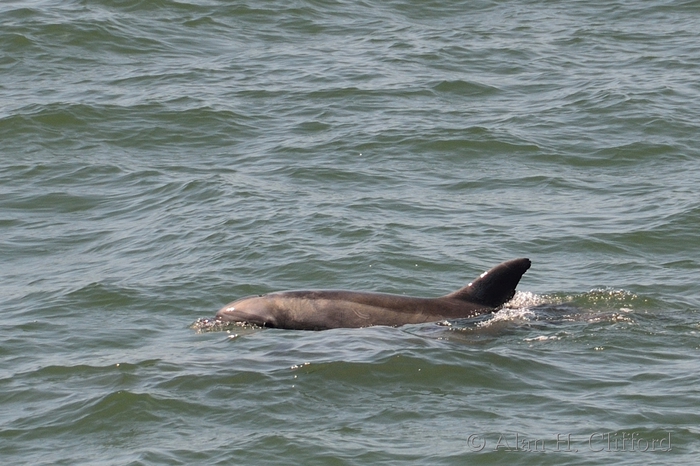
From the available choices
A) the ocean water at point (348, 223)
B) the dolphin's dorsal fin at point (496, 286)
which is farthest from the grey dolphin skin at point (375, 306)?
the ocean water at point (348, 223)

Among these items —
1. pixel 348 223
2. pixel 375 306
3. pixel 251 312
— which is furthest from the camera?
pixel 348 223

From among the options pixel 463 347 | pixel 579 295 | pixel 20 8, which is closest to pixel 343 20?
pixel 20 8

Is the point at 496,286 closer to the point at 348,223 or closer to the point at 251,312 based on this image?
the point at 251,312

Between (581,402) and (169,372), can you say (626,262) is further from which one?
(169,372)

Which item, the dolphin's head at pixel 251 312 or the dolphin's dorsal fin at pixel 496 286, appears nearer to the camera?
the dolphin's dorsal fin at pixel 496 286

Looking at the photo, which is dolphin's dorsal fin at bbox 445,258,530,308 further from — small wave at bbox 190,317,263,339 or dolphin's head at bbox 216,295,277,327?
small wave at bbox 190,317,263,339

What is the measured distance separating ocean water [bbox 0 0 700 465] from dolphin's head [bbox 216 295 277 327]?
17 centimetres

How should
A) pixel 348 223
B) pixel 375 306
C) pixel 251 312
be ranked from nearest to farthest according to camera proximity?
1. pixel 375 306
2. pixel 251 312
3. pixel 348 223

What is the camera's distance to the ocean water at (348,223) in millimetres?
9562

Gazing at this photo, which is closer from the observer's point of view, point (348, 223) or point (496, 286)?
point (496, 286)

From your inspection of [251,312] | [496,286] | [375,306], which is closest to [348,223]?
[251,312]

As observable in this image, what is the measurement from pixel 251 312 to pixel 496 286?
246 centimetres

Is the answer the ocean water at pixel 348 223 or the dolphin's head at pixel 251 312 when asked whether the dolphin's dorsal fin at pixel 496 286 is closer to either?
the ocean water at pixel 348 223

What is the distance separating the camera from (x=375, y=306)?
463 inches
